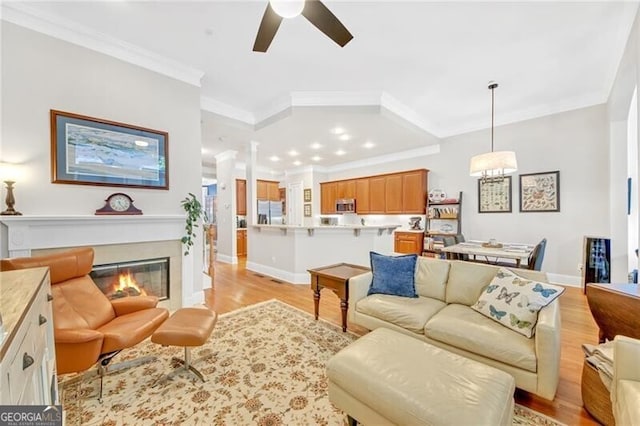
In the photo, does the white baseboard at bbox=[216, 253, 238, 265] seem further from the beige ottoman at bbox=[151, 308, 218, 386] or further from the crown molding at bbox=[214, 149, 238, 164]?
the beige ottoman at bbox=[151, 308, 218, 386]

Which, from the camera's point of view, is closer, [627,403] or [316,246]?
[627,403]

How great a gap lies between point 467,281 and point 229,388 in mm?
2233

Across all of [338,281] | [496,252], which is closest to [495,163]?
[496,252]

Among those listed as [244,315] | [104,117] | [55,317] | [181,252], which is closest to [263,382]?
[244,315]

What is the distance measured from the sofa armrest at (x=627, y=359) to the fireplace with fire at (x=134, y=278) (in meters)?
3.99

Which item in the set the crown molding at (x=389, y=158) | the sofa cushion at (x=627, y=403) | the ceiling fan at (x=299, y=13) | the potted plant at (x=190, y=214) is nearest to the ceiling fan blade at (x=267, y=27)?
the ceiling fan at (x=299, y=13)

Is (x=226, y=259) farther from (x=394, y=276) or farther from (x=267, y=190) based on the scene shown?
(x=394, y=276)

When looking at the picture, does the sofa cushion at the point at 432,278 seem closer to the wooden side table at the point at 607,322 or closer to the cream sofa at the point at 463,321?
the cream sofa at the point at 463,321

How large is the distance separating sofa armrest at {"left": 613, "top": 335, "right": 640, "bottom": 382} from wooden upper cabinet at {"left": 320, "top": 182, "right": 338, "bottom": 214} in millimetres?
7078

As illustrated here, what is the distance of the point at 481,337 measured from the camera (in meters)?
1.87

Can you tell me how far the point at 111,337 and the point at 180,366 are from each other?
0.64 m

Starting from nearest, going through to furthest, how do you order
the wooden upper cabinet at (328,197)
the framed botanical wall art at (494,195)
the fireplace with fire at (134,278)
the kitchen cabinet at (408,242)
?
the fireplace with fire at (134,278) → the framed botanical wall art at (494,195) → the kitchen cabinet at (408,242) → the wooden upper cabinet at (328,197)

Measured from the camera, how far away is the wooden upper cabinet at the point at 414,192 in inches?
243

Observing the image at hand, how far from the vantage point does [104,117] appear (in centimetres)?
288
